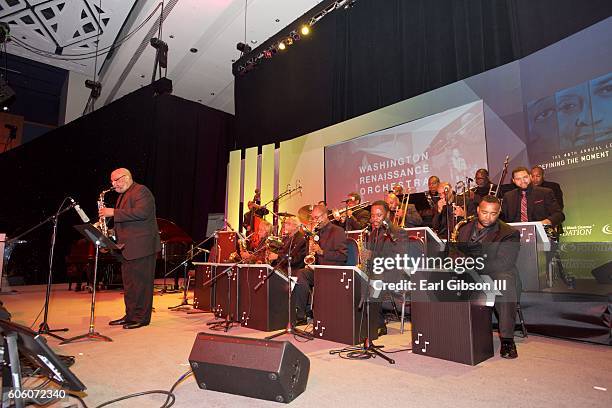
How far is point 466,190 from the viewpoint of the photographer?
556cm

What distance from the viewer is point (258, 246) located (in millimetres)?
5664

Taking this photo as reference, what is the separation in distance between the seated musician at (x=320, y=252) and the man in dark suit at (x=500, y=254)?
1289 mm

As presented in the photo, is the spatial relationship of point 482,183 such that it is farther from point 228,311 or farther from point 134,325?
point 134,325

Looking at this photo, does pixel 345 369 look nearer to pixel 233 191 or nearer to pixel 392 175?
pixel 392 175

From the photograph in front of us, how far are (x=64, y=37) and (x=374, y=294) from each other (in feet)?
32.9

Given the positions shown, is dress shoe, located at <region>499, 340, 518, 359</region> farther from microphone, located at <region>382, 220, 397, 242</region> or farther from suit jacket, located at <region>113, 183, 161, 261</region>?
suit jacket, located at <region>113, 183, 161, 261</region>

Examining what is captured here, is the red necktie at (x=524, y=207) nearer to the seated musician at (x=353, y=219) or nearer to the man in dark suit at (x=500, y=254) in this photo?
the man in dark suit at (x=500, y=254)

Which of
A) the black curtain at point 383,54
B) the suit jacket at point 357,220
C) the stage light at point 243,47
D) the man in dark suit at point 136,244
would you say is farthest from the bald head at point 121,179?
the stage light at point 243,47

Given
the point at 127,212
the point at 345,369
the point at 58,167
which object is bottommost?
the point at 345,369

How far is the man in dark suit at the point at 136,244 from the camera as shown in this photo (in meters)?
4.36

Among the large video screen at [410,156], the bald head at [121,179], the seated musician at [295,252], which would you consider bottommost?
the seated musician at [295,252]

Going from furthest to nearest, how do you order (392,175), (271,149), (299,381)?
(271,149)
(392,175)
(299,381)

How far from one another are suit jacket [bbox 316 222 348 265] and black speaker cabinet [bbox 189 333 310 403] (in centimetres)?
208

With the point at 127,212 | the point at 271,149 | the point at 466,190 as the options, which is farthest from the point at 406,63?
the point at 127,212
